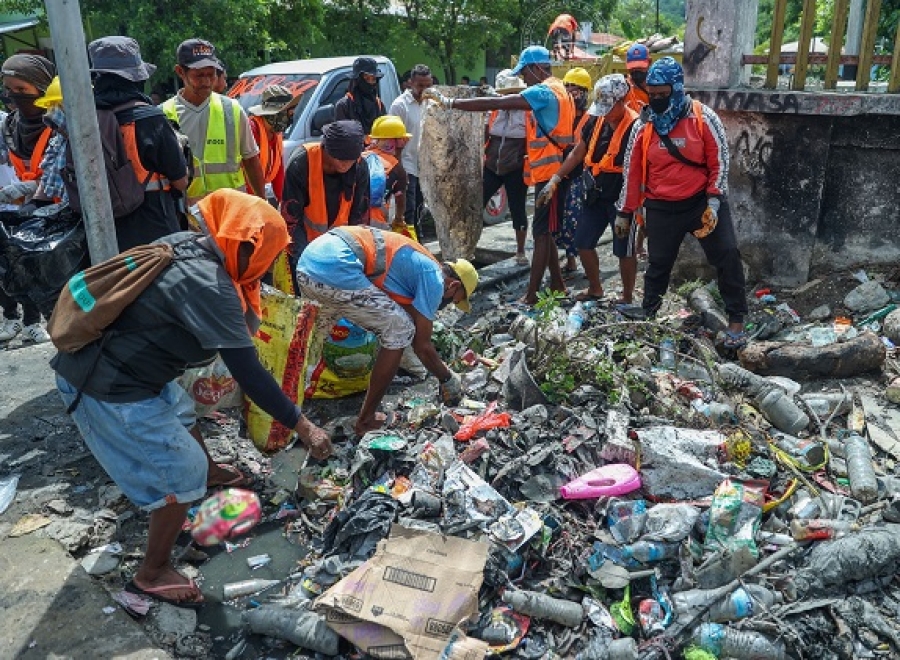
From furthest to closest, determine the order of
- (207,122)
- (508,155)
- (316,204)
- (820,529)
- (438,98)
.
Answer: (508,155) → (438,98) → (316,204) → (207,122) → (820,529)

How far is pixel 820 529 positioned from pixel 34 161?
4.51m

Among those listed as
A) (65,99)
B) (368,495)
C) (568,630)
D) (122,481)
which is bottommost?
(568,630)

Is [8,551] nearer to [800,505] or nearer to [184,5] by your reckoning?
[800,505]

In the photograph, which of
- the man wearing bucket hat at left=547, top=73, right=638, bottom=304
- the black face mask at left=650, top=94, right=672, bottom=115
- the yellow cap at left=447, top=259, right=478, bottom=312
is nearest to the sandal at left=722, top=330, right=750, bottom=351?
the man wearing bucket hat at left=547, top=73, right=638, bottom=304

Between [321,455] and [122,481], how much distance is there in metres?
0.74

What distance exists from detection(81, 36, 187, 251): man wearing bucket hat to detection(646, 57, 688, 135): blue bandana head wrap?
3.00 metres

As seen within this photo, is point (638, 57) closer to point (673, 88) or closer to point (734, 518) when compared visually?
point (673, 88)

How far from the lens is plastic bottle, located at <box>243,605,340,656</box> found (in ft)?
9.46

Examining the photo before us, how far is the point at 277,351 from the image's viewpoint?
13.1 feet

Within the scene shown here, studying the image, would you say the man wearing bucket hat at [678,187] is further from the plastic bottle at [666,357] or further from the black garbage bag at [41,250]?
the black garbage bag at [41,250]

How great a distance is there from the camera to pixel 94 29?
512 inches

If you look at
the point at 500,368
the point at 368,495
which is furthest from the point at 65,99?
the point at 500,368

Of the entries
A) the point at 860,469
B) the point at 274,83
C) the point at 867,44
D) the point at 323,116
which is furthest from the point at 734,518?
the point at 274,83

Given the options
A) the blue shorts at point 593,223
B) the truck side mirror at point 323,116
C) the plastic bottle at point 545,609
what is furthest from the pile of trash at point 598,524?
the truck side mirror at point 323,116
